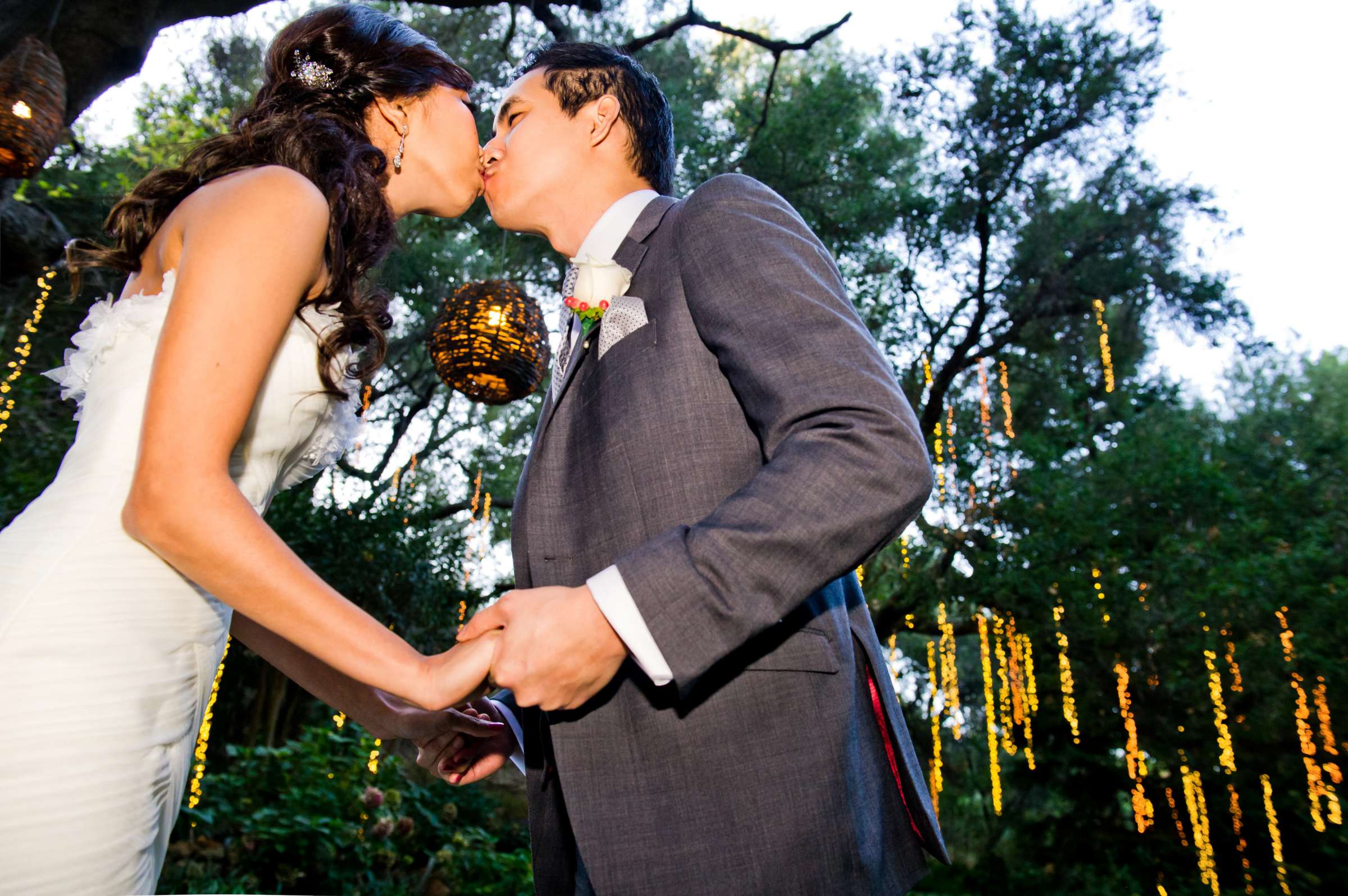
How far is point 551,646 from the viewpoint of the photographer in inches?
47.8

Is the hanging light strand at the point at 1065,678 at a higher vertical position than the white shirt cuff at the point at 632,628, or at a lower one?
higher

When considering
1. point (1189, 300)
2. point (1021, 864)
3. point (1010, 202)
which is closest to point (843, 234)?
point (1010, 202)

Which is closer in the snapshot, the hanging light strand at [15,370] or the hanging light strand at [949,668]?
the hanging light strand at [15,370]

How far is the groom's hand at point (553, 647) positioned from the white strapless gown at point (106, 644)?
1.65 ft

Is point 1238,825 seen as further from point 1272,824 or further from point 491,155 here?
point 491,155

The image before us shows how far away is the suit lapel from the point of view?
1.69 meters

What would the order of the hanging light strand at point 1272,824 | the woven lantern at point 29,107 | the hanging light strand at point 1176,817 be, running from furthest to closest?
the hanging light strand at point 1176,817 → the hanging light strand at point 1272,824 → the woven lantern at point 29,107

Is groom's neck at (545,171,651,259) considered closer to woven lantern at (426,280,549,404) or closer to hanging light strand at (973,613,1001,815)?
woven lantern at (426,280,549,404)

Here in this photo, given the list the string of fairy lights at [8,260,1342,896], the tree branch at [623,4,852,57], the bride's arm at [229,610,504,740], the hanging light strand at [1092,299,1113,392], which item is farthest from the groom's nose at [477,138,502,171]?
the hanging light strand at [1092,299,1113,392]

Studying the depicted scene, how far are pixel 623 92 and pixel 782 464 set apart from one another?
1.45m

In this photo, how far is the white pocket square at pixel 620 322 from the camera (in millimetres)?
1637

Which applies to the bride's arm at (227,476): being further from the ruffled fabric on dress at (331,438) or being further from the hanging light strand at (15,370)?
the hanging light strand at (15,370)

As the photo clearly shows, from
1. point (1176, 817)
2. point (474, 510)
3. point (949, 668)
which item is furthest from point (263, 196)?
point (949, 668)

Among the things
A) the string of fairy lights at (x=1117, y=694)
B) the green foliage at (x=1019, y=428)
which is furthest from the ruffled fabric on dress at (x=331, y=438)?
the green foliage at (x=1019, y=428)
